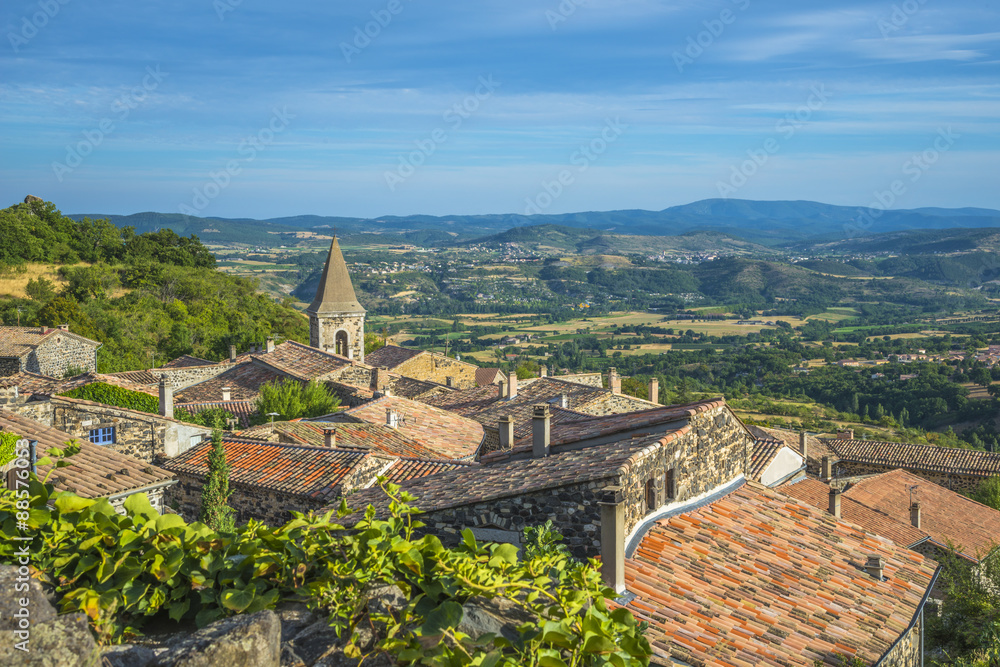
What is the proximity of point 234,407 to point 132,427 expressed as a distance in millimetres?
8622

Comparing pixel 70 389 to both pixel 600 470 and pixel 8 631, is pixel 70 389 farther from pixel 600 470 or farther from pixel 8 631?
pixel 8 631

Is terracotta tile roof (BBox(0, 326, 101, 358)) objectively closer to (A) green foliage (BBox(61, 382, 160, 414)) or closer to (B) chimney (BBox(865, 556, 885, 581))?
(A) green foliage (BBox(61, 382, 160, 414))

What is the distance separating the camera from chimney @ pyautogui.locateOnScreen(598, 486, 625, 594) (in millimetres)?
7016

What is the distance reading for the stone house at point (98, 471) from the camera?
10852mm

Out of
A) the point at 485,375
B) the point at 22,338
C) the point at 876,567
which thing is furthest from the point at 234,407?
the point at 485,375

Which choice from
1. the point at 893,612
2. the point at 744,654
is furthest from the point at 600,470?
the point at 893,612

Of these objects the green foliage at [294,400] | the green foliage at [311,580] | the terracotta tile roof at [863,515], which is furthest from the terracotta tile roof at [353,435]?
the green foliage at [311,580]

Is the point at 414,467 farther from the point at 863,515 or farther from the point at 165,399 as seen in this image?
the point at 863,515

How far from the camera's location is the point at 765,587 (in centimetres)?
852

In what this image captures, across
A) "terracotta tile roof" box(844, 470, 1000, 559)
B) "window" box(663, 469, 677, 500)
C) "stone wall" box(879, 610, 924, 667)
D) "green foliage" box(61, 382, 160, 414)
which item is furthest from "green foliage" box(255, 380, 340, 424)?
"stone wall" box(879, 610, 924, 667)

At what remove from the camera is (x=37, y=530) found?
12.7 feet

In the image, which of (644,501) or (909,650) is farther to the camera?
(644,501)

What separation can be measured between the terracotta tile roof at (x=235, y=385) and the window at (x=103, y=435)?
33.5 ft

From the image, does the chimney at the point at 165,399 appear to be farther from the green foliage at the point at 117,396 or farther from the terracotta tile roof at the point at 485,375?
the terracotta tile roof at the point at 485,375
